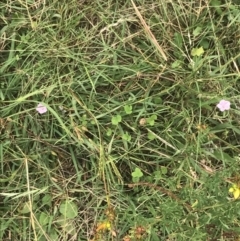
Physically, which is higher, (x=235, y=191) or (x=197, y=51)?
(x=197, y=51)

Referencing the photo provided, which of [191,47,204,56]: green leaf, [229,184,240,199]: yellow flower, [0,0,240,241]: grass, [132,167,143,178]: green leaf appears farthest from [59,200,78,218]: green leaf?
[191,47,204,56]: green leaf

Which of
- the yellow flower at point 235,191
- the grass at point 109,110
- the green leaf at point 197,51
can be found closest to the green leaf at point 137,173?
the grass at point 109,110

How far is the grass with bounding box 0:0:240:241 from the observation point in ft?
7.04

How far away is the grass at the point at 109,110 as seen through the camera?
2.14 m

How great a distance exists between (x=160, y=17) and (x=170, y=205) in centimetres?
76

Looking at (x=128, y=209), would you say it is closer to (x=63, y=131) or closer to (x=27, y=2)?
(x=63, y=131)

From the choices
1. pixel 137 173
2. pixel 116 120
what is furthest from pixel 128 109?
pixel 137 173

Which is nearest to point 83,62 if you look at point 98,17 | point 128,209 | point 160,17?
point 98,17

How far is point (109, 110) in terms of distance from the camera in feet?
7.11

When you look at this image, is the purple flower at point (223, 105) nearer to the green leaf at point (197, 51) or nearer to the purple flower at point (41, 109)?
the green leaf at point (197, 51)

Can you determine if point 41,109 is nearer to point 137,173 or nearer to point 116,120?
point 116,120

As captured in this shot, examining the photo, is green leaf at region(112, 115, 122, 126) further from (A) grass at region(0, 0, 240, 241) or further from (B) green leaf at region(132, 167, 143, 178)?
(B) green leaf at region(132, 167, 143, 178)

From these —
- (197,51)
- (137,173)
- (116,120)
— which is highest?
(197,51)

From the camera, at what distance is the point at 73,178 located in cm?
218
